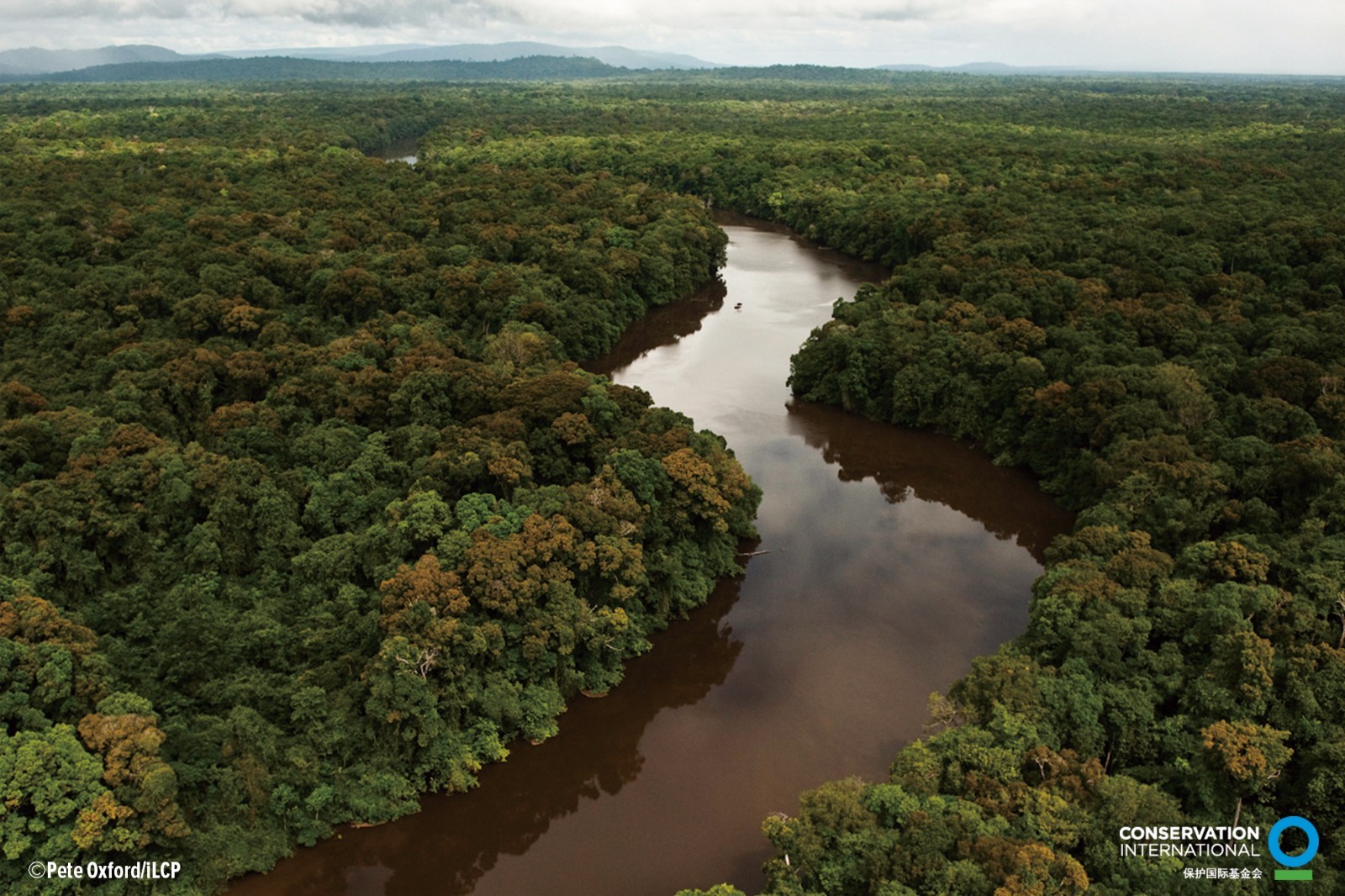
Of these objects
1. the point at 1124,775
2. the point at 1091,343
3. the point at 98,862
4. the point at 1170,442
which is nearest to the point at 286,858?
the point at 98,862

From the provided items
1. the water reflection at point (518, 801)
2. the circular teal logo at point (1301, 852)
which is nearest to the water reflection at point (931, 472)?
the water reflection at point (518, 801)

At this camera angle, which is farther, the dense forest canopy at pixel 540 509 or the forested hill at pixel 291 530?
the forested hill at pixel 291 530

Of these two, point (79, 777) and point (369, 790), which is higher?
point (79, 777)

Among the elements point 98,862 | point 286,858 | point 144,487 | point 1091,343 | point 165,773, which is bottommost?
point 286,858

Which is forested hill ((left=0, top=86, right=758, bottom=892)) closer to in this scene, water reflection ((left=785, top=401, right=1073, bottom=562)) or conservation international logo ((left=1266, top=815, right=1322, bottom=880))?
water reflection ((left=785, top=401, right=1073, bottom=562))

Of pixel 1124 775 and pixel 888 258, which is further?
pixel 888 258

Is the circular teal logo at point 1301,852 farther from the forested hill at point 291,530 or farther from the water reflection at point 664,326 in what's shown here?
the water reflection at point 664,326

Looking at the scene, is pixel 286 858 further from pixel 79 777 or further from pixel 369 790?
pixel 79 777
